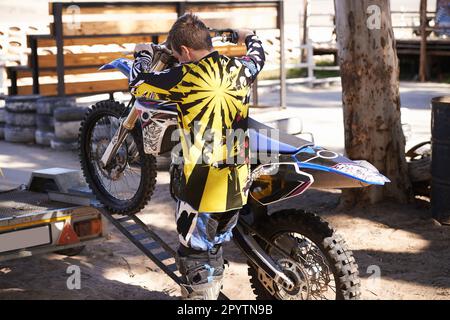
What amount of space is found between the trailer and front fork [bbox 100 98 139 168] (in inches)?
12.4

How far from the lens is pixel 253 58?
433 cm

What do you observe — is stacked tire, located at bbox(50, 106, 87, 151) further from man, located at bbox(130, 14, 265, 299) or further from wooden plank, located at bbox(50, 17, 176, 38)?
man, located at bbox(130, 14, 265, 299)

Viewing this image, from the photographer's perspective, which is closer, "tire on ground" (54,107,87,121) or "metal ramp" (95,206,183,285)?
"metal ramp" (95,206,183,285)

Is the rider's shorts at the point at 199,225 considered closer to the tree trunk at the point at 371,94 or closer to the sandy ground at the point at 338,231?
the sandy ground at the point at 338,231

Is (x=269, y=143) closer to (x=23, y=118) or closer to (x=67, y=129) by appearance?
(x=67, y=129)

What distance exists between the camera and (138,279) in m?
5.70

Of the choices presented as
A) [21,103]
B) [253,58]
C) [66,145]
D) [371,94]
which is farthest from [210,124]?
[21,103]

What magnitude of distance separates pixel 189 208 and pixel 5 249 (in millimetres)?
1294

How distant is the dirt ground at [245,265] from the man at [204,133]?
1203mm

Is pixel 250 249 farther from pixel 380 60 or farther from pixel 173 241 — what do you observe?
pixel 380 60

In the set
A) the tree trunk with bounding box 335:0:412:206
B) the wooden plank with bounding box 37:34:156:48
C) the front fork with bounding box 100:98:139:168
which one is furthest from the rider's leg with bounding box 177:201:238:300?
the wooden plank with bounding box 37:34:156:48

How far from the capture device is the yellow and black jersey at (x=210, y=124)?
13.2 feet

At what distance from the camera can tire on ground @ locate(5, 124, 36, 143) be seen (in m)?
11.7
